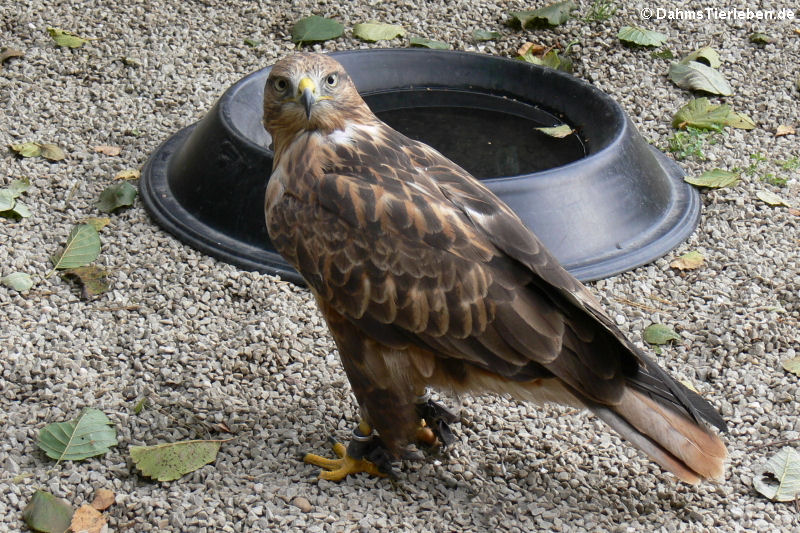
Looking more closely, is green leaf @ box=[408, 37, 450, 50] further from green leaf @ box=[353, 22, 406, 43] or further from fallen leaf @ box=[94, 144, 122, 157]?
fallen leaf @ box=[94, 144, 122, 157]

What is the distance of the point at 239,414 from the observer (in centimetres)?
394

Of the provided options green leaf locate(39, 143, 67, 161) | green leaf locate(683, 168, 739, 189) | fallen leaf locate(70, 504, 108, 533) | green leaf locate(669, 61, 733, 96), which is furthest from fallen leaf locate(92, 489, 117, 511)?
green leaf locate(669, 61, 733, 96)

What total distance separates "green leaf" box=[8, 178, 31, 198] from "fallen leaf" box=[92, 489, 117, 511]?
2349 millimetres

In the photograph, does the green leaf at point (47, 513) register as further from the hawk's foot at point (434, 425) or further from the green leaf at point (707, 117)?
the green leaf at point (707, 117)

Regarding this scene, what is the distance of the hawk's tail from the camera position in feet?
10.8

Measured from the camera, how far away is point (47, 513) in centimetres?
336

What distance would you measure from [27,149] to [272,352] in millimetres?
A: 2365

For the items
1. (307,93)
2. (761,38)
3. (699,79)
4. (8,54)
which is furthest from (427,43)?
Result: (307,93)

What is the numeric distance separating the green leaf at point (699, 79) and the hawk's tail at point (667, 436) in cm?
364

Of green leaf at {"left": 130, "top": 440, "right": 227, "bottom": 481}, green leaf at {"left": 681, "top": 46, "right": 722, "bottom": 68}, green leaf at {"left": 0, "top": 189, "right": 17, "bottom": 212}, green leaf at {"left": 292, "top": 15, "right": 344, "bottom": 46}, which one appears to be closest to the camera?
green leaf at {"left": 130, "top": 440, "right": 227, "bottom": 481}

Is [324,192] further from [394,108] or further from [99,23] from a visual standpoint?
[99,23]

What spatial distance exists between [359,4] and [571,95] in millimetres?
2021

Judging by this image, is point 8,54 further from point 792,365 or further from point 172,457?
point 792,365

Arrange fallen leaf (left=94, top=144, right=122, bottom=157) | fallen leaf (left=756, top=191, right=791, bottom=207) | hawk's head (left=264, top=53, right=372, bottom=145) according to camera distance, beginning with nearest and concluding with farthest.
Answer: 1. hawk's head (left=264, top=53, right=372, bottom=145)
2. fallen leaf (left=756, top=191, right=791, bottom=207)
3. fallen leaf (left=94, top=144, right=122, bottom=157)
